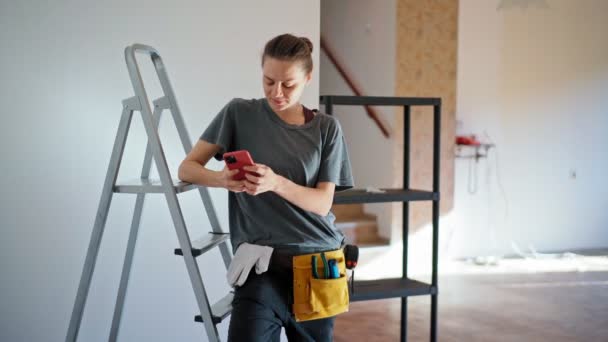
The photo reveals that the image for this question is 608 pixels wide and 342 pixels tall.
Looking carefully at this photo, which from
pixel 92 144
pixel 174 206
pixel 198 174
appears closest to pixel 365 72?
pixel 92 144

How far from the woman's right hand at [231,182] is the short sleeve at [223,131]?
0.45ft

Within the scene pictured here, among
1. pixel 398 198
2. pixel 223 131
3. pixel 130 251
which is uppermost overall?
Result: pixel 223 131

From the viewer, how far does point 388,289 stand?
9.89 ft

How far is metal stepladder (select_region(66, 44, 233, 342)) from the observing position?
2184 millimetres

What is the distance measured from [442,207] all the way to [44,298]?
4339 millimetres

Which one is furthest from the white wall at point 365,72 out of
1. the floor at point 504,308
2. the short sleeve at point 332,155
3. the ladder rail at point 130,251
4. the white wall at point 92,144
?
the short sleeve at point 332,155

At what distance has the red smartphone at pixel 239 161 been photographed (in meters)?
1.68

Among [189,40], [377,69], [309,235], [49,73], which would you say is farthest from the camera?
[377,69]

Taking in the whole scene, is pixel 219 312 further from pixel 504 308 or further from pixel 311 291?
pixel 504 308

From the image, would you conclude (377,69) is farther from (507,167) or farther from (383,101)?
(383,101)

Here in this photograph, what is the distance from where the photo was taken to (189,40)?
293 cm

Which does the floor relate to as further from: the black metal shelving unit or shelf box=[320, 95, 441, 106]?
shelf box=[320, 95, 441, 106]

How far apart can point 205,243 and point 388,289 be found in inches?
40.2

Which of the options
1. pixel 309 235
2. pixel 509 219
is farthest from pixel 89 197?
pixel 509 219
